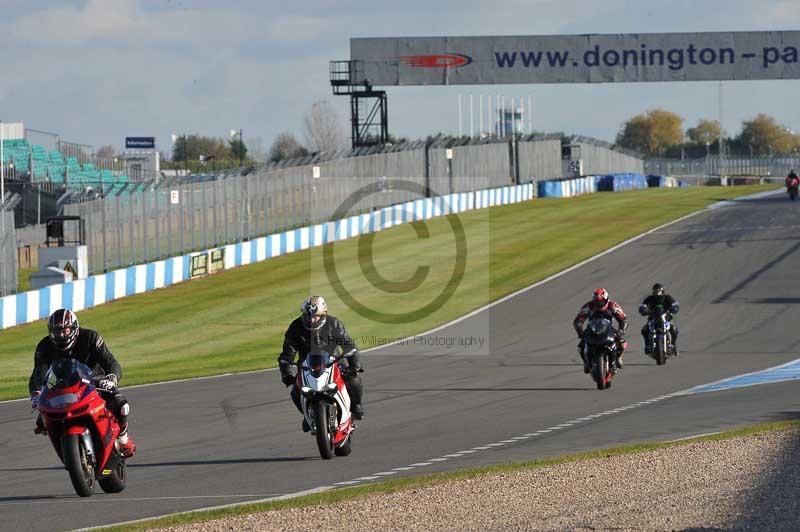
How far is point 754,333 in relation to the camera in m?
28.2

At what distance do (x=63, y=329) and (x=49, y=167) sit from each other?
4805 centimetres

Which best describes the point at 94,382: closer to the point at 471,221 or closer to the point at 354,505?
the point at 354,505

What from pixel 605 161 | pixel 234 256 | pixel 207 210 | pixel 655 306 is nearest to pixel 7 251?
pixel 207 210

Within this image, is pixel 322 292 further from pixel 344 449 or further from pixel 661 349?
pixel 344 449

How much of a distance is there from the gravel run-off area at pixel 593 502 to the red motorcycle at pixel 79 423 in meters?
1.73

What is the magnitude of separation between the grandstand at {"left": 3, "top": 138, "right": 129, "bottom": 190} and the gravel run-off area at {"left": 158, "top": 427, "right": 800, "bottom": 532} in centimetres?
4293

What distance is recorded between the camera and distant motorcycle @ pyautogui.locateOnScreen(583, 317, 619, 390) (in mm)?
20141

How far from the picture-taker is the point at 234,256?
1684 inches

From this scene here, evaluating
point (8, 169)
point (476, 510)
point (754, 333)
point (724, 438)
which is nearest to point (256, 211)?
point (8, 169)

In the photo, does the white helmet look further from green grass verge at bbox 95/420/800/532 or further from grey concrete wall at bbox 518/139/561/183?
grey concrete wall at bbox 518/139/561/183

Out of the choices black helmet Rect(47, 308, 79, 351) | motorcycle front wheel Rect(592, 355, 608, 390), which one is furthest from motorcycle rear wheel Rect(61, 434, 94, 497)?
motorcycle front wheel Rect(592, 355, 608, 390)

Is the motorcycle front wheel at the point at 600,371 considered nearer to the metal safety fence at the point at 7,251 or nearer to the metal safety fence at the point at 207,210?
the metal safety fence at the point at 7,251

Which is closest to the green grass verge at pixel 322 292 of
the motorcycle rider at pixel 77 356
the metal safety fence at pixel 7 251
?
the metal safety fence at pixel 7 251

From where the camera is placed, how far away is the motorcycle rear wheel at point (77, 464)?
10.7 metres
